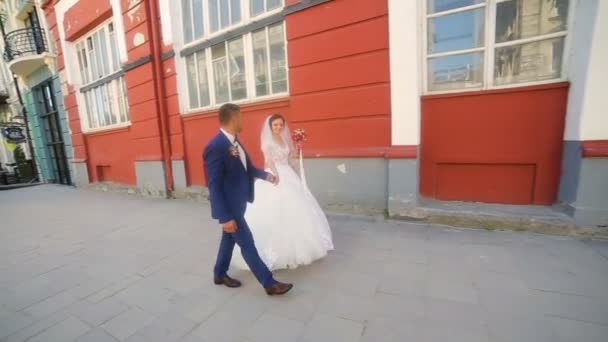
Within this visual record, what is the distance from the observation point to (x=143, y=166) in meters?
7.00

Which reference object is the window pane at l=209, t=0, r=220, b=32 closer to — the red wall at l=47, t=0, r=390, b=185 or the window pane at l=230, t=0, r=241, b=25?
the window pane at l=230, t=0, r=241, b=25

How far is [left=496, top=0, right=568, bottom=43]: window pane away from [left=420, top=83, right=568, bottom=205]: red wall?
696 millimetres

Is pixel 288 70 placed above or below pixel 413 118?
above

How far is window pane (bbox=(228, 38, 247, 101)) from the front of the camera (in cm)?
535

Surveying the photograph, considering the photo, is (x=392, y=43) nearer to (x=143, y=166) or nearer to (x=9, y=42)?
(x=143, y=166)

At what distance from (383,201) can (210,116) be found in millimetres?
4019

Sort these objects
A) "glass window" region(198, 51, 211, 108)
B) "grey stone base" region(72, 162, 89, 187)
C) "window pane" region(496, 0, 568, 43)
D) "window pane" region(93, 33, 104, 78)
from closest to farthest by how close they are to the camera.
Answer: "window pane" region(496, 0, 568, 43)
"glass window" region(198, 51, 211, 108)
"window pane" region(93, 33, 104, 78)
"grey stone base" region(72, 162, 89, 187)

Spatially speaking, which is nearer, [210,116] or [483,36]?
[483,36]

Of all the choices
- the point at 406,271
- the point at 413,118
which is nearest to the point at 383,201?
the point at 413,118

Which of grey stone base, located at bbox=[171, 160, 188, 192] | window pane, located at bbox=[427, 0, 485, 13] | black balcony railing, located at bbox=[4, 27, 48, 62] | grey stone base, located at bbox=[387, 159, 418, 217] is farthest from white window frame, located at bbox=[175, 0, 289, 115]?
black balcony railing, located at bbox=[4, 27, 48, 62]

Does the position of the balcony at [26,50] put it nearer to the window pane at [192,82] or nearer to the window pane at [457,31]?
the window pane at [192,82]

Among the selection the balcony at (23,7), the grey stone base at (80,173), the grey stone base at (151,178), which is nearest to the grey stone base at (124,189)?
the grey stone base at (151,178)

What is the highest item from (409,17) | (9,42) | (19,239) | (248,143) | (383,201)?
(9,42)

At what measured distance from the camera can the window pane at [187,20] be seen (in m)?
5.91
